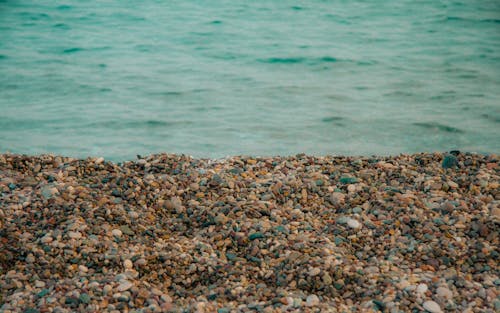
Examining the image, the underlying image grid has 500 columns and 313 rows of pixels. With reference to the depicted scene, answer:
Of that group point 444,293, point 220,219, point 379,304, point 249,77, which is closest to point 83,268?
point 220,219

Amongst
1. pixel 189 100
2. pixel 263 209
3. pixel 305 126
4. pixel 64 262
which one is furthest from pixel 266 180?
pixel 189 100

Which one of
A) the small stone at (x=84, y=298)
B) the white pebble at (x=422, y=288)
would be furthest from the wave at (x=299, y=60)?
the small stone at (x=84, y=298)

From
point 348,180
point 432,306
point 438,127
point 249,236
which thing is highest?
point 348,180

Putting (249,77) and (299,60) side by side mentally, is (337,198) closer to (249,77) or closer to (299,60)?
(249,77)

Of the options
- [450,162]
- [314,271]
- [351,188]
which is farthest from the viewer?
[450,162]

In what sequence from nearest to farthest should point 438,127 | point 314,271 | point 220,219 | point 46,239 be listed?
point 314,271, point 46,239, point 220,219, point 438,127

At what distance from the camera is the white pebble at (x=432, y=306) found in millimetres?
2826

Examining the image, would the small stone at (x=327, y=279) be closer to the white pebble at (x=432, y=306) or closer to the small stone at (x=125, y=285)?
the white pebble at (x=432, y=306)

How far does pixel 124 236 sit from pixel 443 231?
1829 millimetres

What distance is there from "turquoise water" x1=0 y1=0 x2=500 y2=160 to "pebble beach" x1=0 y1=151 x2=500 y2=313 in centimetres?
214

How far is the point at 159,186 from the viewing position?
12.8ft

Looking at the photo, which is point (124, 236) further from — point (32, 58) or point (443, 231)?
point (32, 58)

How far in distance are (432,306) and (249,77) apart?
640 centimetres

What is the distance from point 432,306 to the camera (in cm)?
285
